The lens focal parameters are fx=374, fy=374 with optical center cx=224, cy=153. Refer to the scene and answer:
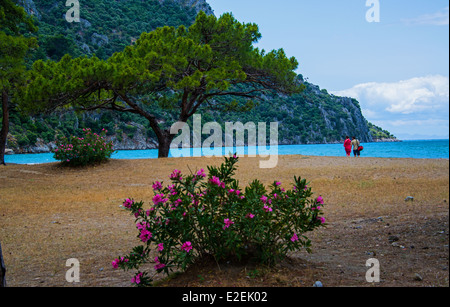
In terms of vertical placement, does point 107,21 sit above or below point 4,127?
above

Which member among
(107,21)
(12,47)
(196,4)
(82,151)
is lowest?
(82,151)

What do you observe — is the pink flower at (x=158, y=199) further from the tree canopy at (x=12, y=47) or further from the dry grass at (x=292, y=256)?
the tree canopy at (x=12, y=47)

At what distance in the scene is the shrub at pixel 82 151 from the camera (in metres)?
14.5

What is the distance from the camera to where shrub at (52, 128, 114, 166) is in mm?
14508

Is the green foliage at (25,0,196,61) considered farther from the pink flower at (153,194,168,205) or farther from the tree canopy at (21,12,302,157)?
the pink flower at (153,194,168,205)

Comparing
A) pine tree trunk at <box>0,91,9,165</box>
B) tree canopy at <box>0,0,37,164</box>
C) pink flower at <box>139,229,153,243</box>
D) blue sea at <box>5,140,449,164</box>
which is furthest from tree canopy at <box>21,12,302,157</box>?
pink flower at <box>139,229,153,243</box>

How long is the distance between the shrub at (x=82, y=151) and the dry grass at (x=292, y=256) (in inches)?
33.6

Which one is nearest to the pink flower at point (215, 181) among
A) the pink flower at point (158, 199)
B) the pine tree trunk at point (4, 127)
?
the pink flower at point (158, 199)

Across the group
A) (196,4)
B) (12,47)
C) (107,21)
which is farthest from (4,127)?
(196,4)

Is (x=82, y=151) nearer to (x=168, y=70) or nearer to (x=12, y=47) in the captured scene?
(x=168, y=70)

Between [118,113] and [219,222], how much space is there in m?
56.3

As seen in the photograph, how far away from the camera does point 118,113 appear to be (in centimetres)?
5694

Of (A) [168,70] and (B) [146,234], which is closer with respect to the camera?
(B) [146,234]
